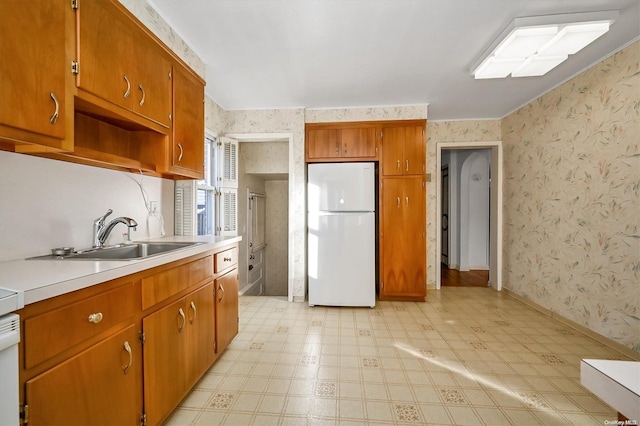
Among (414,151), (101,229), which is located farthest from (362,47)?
(101,229)

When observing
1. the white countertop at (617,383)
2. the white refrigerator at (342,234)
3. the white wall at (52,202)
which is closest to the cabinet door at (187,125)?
the white wall at (52,202)

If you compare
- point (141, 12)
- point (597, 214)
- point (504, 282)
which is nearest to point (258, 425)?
point (141, 12)

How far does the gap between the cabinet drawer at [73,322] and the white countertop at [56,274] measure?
0.22 feet

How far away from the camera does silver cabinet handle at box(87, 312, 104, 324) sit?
0.92m

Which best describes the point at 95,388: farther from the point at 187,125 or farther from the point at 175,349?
the point at 187,125

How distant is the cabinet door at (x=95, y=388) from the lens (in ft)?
2.51

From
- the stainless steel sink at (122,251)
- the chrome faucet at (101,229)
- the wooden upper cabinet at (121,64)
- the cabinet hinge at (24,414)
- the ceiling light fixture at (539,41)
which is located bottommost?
the cabinet hinge at (24,414)

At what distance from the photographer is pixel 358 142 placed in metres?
3.40

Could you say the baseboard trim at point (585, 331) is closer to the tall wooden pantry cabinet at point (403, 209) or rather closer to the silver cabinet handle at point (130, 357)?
the tall wooden pantry cabinet at point (403, 209)

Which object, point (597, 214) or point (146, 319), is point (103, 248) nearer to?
point (146, 319)

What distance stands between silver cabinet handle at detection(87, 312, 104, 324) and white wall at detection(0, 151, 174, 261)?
23.7 inches

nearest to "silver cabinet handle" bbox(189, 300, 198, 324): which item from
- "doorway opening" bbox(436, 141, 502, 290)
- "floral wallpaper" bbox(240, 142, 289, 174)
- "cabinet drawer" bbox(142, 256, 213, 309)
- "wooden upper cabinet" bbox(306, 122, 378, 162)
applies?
"cabinet drawer" bbox(142, 256, 213, 309)

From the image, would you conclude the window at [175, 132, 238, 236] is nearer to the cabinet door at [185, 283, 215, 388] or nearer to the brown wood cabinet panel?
the brown wood cabinet panel

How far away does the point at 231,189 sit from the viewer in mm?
3404
